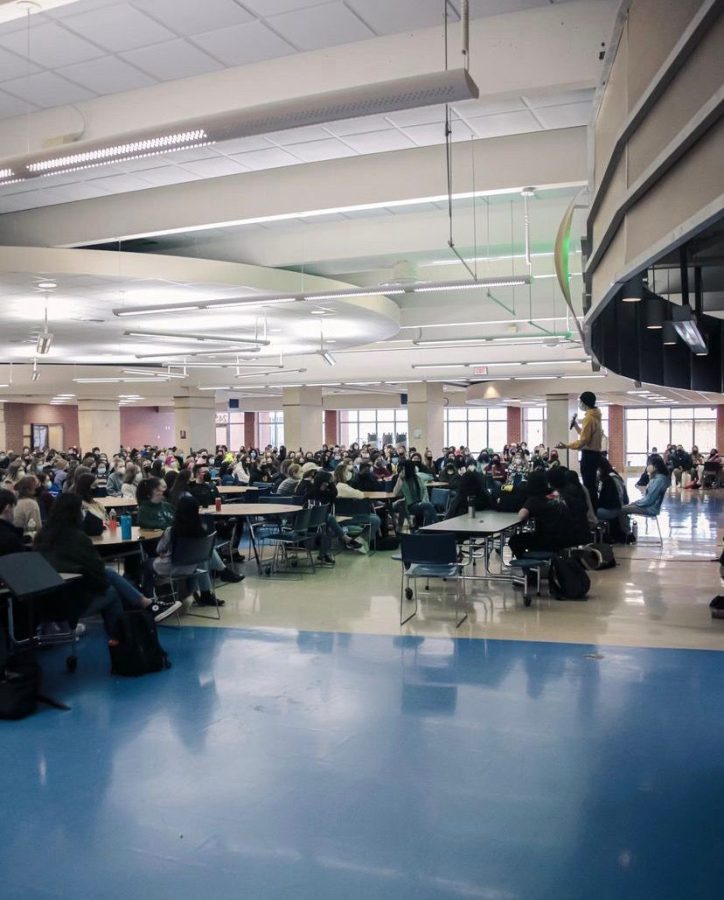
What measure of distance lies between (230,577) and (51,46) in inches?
229

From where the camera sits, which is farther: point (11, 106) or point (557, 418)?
point (557, 418)

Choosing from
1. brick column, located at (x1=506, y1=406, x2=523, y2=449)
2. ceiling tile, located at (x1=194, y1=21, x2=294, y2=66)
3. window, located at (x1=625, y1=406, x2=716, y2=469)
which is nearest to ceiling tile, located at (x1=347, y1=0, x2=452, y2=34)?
ceiling tile, located at (x1=194, y1=21, x2=294, y2=66)

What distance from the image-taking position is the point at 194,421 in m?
27.4

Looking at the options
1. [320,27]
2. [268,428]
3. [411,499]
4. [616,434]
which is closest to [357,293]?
[411,499]

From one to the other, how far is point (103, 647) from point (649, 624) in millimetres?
4729

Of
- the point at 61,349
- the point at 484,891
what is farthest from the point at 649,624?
the point at 61,349

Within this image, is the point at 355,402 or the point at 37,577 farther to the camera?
the point at 355,402

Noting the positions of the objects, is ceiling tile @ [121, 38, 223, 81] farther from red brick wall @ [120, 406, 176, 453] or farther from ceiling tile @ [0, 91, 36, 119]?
red brick wall @ [120, 406, 176, 453]

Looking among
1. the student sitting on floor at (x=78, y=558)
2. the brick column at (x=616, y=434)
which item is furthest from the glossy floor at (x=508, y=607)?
the brick column at (x=616, y=434)

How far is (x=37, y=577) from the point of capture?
5.27 m

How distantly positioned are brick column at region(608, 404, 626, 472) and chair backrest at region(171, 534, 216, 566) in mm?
33872

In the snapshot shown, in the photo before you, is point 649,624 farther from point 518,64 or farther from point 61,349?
point 61,349

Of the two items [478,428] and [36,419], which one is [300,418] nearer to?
[36,419]

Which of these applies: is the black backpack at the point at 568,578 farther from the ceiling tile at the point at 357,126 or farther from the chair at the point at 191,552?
the ceiling tile at the point at 357,126
